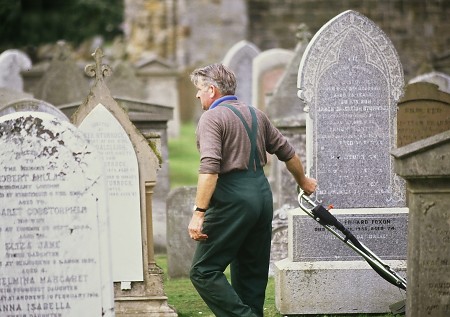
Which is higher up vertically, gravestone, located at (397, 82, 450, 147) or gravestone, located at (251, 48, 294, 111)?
gravestone, located at (251, 48, 294, 111)

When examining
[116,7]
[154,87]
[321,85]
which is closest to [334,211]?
[321,85]

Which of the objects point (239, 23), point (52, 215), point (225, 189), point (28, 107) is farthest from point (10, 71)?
point (239, 23)

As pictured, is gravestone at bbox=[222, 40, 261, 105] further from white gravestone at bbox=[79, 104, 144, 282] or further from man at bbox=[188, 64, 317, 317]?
man at bbox=[188, 64, 317, 317]

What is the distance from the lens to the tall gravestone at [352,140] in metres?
9.17

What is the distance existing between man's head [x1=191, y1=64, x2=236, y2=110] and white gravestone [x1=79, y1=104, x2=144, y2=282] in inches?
42.7

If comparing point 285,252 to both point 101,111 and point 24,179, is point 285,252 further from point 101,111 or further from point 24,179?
point 24,179

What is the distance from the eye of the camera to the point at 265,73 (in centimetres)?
1831

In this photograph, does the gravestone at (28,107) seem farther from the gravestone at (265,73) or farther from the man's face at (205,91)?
the gravestone at (265,73)

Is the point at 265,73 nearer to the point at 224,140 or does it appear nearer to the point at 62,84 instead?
the point at 62,84

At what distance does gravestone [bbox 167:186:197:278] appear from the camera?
11.1 m

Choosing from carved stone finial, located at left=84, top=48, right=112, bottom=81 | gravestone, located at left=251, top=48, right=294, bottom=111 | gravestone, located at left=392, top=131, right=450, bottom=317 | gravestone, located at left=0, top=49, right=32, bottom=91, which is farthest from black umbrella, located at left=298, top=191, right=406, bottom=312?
gravestone, located at left=251, top=48, right=294, bottom=111

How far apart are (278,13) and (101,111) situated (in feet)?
69.6

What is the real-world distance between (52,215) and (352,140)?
3.14 meters

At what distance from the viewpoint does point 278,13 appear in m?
29.9
